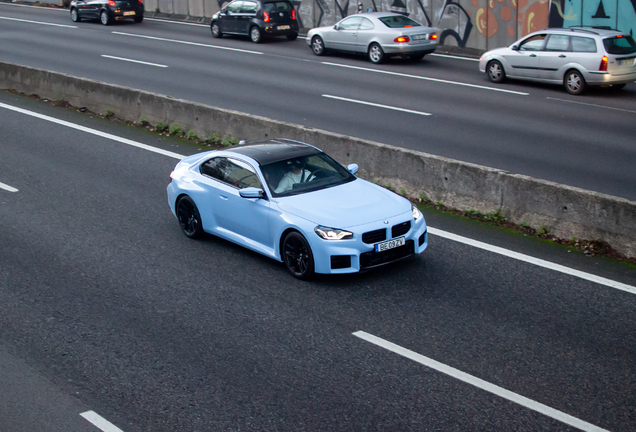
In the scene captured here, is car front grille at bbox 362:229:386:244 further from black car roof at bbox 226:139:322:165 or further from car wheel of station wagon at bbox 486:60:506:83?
car wheel of station wagon at bbox 486:60:506:83

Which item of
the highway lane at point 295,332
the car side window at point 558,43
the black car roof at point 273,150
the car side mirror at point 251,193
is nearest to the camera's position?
the highway lane at point 295,332

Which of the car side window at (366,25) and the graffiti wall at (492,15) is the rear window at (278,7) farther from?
the car side window at (366,25)

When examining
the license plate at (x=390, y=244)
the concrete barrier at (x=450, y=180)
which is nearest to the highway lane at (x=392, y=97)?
the concrete barrier at (x=450, y=180)

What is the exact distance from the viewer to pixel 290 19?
2992cm

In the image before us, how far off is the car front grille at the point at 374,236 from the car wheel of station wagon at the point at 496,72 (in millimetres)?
13971

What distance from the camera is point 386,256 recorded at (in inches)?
327

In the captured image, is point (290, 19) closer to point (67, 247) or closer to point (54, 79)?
point (54, 79)

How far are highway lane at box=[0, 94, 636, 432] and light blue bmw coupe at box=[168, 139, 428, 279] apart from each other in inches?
11.6

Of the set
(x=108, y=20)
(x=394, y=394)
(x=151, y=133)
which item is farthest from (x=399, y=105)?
(x=108, y=20)

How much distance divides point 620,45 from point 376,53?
26.6ft

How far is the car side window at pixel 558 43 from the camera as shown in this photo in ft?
63.1

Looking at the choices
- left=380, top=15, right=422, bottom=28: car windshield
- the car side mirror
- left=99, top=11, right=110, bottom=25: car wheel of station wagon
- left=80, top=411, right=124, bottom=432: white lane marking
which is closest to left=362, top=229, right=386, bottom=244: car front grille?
the car side mirror

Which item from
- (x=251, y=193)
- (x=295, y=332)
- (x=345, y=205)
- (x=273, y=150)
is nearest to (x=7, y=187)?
(x=273, y=150)

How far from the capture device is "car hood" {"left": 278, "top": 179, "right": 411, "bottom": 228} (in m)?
8.25
